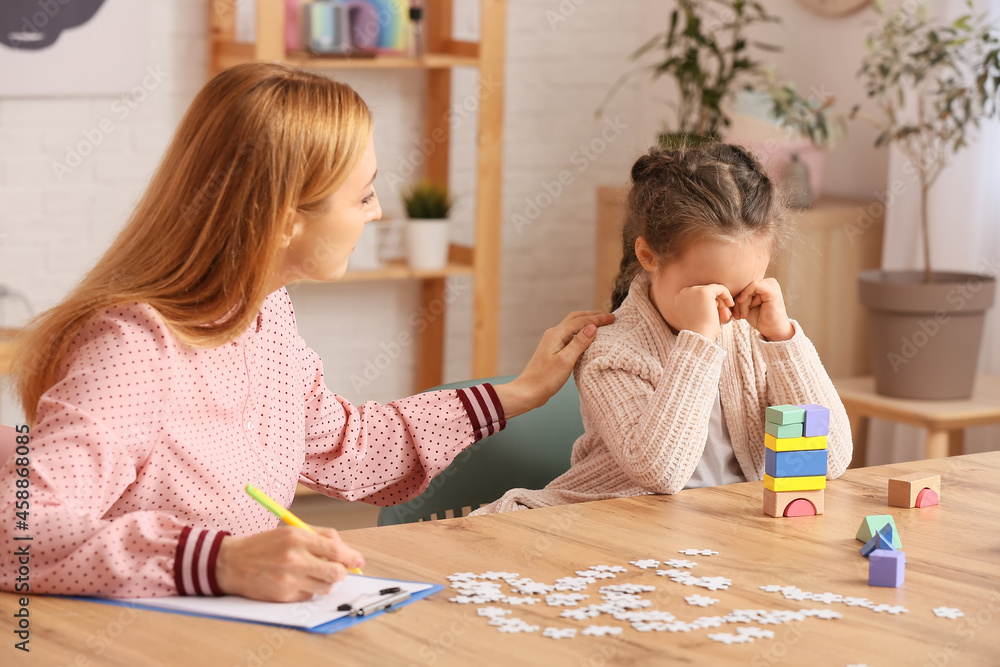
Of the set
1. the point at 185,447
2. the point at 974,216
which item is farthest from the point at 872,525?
the point at 974,216

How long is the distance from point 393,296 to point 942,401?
186 centimetres

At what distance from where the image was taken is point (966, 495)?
5.43 ft

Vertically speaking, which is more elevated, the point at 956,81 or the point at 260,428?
the point at 956,81

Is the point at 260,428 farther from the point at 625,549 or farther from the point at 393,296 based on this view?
the point at 393,296

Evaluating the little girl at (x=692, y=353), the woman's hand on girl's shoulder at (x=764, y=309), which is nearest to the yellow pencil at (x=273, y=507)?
the little girl at (x=692, y=353)

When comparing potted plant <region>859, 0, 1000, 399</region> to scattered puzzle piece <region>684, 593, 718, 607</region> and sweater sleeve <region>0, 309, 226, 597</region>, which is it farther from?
sweater sleeve <region>0, 309, 226, 597</region>

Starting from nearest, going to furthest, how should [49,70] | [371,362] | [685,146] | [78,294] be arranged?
[78,294]
[685,146]
[49,70]
[371,362]

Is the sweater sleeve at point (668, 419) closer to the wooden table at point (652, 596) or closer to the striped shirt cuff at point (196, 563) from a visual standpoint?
the wooden table at point (652, 596)

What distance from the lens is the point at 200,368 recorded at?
4.62ft

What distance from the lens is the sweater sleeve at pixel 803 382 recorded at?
1.72m

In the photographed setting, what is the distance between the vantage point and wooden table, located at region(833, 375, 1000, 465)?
297 centimetres

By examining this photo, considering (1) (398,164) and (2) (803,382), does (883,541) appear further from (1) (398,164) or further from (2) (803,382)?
(1) (398,164)

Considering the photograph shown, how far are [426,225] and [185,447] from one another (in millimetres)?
2486

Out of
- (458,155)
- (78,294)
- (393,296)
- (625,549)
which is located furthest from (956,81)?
(78,294)
